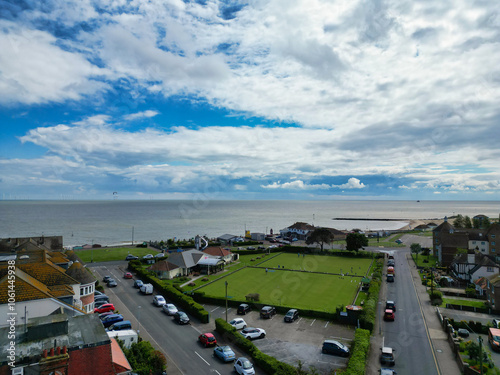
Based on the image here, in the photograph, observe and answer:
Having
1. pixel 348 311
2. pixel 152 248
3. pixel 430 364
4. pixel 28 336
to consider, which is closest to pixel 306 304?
pixel 348 311

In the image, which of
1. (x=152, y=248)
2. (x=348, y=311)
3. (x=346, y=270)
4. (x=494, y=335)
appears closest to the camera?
(x=494, y=335)

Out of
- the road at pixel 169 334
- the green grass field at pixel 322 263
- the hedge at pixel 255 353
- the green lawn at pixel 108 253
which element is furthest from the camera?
the green lawn at pixel 108 253

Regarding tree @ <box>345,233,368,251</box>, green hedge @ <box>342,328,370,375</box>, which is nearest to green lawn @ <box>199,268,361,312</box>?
green hedge @ <box>342,328,370,375</box>

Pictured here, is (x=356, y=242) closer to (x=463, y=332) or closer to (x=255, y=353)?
(x=463, y=332)

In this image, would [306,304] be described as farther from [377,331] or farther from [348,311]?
[377,331]

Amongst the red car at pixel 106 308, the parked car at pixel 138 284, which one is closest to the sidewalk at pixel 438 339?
the red car at pixel 106 308

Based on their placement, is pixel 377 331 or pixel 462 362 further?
pixel 377 331

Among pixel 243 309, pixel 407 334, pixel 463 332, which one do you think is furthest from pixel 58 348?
pixel 463 332

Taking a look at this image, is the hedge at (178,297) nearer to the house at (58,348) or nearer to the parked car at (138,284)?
the parked car at (138,284)
